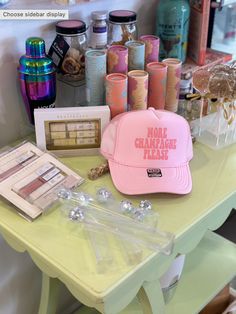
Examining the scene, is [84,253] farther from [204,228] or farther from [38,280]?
[38,280]

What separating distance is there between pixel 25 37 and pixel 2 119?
0.18 metres

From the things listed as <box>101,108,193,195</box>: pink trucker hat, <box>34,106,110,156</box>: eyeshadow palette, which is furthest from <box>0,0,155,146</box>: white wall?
<box>101,108,193,195</box>: pink trucker hat

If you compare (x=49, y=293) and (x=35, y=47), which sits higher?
(x=35, y=47)

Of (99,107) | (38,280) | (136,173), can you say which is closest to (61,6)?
(99,107)

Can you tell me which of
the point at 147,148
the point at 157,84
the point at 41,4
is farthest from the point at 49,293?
the point at 41,4

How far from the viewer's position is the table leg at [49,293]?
112 cm

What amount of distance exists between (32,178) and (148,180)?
221 mm

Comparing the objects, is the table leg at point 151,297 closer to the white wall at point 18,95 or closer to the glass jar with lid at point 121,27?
the white wall at point 18,95

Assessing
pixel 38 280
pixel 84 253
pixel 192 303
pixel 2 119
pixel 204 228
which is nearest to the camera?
pixel 84 253

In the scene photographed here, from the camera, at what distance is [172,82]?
3.53 ft

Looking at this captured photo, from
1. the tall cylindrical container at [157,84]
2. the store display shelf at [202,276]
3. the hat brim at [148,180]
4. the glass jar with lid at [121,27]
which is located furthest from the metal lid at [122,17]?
the store display shelf at [202,276]

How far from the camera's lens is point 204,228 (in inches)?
35.1

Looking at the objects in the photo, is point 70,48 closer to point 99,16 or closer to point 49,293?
point 99,16

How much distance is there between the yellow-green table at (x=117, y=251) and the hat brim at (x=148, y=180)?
2 centimetres
